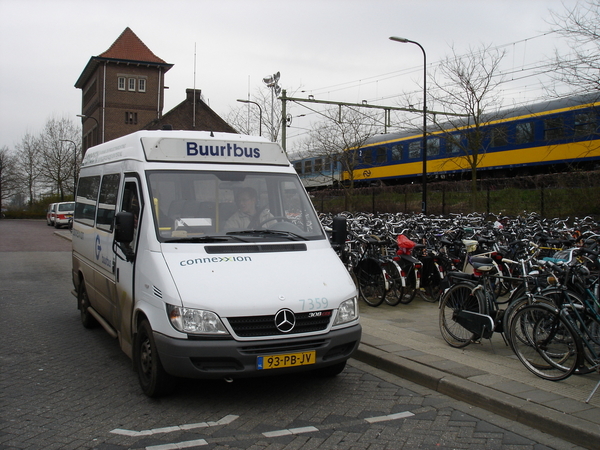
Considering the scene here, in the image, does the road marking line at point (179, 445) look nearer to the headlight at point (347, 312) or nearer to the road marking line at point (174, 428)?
the road marking line at point (174, 428)

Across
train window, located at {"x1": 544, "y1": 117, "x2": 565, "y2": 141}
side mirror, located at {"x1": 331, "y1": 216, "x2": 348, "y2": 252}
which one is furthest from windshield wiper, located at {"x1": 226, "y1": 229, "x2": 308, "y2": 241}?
train window, located at {"x1": 544, "y1": 117, "x2": 565, "y2": 141}

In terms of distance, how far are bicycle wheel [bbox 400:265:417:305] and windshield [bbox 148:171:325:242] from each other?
357cm

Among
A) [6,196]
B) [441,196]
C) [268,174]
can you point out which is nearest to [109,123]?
[6,196]

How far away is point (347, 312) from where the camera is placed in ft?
16.3

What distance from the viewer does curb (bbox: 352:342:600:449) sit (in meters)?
4.09

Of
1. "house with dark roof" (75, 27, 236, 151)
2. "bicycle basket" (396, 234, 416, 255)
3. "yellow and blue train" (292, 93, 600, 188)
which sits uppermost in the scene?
"house with dark roof" (75, 27, 236, 151)

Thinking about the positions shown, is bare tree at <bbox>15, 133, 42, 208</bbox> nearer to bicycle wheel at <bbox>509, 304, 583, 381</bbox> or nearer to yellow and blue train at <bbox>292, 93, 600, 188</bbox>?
yellow and blue train at <bbox>292, 93, 600, 188</bbox>

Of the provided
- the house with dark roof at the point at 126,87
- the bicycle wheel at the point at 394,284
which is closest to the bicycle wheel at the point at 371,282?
the bicycle wheel at the point at 394,284

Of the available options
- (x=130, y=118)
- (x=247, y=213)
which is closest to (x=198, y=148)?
(x=247, y=213)

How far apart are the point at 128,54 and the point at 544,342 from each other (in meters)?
64.1

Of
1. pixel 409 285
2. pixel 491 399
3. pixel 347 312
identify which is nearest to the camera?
pixel 491 399

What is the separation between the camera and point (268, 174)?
6.05 meters

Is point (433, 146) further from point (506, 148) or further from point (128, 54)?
point (128, 54)

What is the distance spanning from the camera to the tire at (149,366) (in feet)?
15.6
